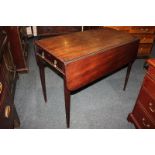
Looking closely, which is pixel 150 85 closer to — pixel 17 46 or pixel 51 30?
pixel 17 46

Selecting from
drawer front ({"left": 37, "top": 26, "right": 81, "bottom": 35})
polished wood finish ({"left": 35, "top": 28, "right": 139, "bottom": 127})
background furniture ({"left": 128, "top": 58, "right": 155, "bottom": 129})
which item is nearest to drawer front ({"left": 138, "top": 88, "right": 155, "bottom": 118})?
background furniture ({"left": 128, "top": 58, "right": 155, "bottom": 129})

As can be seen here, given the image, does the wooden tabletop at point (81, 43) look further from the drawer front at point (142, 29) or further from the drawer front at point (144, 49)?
the drawer front at point (144, 49)

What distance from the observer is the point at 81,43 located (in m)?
1.54

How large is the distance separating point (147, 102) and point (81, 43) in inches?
33.0

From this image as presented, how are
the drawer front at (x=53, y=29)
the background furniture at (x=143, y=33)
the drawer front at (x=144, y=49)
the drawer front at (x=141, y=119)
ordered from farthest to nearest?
the drawer front at (x=53, y=29), the drawer front at (x=144, y=49), the background furniture at (x=143, y=33), the drawer front at (x=141, y=119)

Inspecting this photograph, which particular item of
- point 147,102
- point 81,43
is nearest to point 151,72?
point 147,102

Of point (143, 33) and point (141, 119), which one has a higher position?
point (143, 33)

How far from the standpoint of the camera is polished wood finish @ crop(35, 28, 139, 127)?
128 cm

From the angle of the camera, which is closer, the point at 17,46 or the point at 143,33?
the point at 17,46

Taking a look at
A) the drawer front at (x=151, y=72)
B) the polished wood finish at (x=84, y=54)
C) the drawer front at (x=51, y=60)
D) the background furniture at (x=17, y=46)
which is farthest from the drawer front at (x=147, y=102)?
the background furniture at (x=17, y=46)

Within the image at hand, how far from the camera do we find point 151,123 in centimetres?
141

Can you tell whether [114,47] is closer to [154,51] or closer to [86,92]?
[86,92]

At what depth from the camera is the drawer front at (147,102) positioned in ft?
4.48
